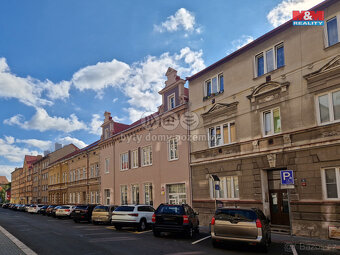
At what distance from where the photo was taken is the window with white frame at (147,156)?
27.4 m

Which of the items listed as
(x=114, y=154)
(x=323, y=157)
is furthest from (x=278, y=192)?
(x=114, y=154)

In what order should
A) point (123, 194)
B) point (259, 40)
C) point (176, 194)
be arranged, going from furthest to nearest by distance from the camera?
point (123, 194)
point (176, 194)
point (259, 40)

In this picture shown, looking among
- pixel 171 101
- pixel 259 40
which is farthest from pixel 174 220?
pixel 171 101

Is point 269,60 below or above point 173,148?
above

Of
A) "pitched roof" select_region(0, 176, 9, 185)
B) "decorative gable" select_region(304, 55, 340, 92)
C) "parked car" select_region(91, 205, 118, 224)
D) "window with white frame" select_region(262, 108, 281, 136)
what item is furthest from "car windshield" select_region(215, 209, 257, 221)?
"pitched roof" select_region(0, 176, 9, 185)

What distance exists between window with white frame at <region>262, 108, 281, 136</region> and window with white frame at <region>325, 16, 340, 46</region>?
4.00 meters

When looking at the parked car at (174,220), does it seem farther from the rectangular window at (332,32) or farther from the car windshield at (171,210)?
the rectangular window at (332,32)

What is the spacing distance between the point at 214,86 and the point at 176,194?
8452 mm

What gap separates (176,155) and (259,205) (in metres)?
8.48

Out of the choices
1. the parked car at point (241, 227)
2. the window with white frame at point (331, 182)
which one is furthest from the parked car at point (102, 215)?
the window with white frame at point (331, 182)

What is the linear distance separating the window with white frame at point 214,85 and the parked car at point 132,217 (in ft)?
28.1

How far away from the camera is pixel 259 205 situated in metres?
17.0

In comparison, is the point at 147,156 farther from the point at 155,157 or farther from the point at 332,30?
the point at 332,30

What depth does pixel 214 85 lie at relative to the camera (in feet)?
69.6
